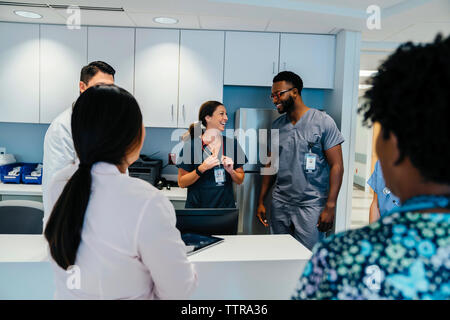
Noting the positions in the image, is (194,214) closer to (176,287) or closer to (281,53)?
(176,287)

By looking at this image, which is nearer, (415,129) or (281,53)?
(415,129)

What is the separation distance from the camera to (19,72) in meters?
3.14

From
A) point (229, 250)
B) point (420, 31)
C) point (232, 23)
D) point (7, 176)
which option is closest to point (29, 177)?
point (7, 176)

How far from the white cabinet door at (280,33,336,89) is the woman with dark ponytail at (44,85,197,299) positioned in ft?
8.47

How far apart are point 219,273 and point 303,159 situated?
125 centimetres

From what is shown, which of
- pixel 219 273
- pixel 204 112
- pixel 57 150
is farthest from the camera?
pixel 204 112

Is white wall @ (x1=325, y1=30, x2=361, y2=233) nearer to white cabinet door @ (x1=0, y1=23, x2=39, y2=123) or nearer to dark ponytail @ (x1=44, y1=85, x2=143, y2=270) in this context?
dark ponytail @ (x1=44, y1=85, x2=143, y2=270)

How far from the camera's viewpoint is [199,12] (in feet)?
8.79

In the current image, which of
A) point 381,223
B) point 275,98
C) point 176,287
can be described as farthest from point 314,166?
point 381,223

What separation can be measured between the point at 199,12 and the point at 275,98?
0.93 m

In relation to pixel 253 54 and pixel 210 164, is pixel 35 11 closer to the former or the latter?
pixel 253 54

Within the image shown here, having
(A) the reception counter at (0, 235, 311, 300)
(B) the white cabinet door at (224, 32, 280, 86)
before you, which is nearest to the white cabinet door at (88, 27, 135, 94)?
(B) the white cabinet door at (224, 32, 280, 86)

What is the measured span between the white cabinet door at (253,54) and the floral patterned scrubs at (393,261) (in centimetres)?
278

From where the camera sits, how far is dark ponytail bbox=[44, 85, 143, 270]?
0.79m
